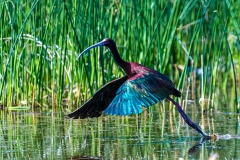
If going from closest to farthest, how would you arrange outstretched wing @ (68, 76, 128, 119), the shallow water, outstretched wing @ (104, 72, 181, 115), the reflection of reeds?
the shallow water, outstretched wing @ (104, 72, 181, 115), outstretched wing @ (68, 76, 128, 119), the reflection of reeds

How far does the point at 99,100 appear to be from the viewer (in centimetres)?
692

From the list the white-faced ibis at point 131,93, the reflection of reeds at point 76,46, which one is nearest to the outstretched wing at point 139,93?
the white-faced ibis at point 131,93

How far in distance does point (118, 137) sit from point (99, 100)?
51cm

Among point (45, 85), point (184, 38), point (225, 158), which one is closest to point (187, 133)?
point (225, 158)

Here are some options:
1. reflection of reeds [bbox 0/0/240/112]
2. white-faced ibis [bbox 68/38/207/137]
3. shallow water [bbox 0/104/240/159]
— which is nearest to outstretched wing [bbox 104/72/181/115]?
white-faced ibis [bbox 68/38/207/137]

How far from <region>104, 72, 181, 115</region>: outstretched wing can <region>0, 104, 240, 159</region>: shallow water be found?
36cm

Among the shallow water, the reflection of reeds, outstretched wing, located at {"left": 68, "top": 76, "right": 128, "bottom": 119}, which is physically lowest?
the shallow water

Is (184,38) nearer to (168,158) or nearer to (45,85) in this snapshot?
(45,85)

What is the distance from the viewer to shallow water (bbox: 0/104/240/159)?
569cm

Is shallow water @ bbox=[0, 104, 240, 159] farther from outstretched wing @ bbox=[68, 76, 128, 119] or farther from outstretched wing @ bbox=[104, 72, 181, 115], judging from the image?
outstretched wing @ bbox=[104, 72, 181, 115]

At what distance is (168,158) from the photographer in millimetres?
5418

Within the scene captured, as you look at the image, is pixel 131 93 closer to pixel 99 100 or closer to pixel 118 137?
pixel 118 137

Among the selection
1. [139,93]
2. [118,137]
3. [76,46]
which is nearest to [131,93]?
[139,93]

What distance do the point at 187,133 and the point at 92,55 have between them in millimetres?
2024
